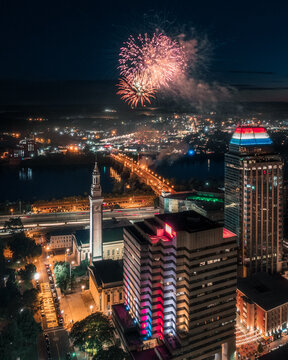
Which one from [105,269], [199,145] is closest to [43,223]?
[105,269]

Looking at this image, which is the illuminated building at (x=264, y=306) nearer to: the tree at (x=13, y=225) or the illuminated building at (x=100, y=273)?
the illuminated building at (x=100, y=273)

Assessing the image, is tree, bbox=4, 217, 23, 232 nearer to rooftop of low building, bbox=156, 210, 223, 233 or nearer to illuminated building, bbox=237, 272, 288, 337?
rooftop of low building, bbox=156, 210, 223, 233

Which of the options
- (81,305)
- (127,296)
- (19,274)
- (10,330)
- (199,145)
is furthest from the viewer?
(199,145)

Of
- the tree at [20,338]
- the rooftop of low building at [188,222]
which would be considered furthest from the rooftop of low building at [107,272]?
the rooftop of low building at [188,222]

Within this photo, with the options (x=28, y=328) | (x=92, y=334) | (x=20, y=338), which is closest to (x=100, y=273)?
(x=92, y=334)

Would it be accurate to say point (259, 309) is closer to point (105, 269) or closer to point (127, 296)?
point (127, 296)

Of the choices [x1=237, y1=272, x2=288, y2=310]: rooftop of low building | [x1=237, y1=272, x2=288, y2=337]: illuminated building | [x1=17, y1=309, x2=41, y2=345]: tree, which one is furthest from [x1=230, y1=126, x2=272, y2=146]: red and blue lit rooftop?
[x1=17, y1=309, x2=41, y2=345]: tree
